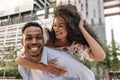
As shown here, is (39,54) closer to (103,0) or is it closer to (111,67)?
(111,67)

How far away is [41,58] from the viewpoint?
144 centimetres

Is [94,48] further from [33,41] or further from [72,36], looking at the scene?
[33,41]

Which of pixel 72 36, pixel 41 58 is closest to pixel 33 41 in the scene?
pixel 41 58

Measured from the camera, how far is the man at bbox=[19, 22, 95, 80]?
1.41m

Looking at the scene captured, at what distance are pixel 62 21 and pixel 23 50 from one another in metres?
0.35

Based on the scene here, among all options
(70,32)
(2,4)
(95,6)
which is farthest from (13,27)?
(70,32)

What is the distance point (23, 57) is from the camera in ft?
5.03

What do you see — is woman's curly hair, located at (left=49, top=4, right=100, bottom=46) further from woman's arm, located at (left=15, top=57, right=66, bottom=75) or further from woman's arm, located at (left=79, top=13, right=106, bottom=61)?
woman's arm, located at (left=15, top=57, right=66, bottom=75)

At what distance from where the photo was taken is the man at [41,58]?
1.41m

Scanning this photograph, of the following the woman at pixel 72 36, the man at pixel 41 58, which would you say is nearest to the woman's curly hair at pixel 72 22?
the woman at pixel 72 36

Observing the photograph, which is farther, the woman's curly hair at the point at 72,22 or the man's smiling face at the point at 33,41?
the woman's curly hair at the point at 72,22

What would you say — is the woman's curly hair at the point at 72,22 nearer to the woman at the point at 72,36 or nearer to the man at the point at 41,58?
the woman at the point at 72,36

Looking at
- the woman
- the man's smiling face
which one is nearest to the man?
the man's smiling face

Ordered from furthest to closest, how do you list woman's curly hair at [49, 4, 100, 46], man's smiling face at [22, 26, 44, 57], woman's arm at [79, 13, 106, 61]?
woman's curly hair at [49, 4, 100, 46], woman's arm at [79, 13, 106, 61], man's smiling face at [22, 26, 44, 57]
